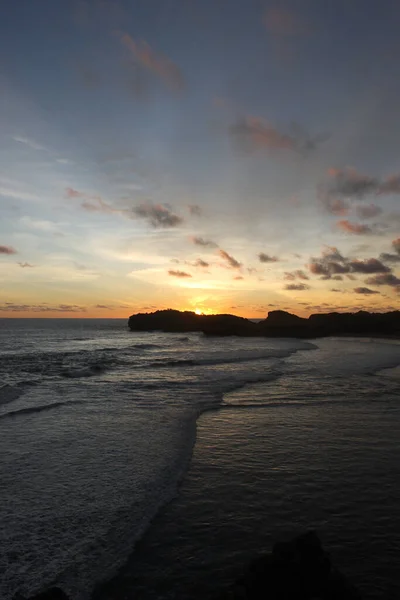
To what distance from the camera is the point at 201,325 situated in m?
142

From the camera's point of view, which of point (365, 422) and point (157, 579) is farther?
point (365, 422)

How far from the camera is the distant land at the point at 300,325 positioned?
11506 centimetres

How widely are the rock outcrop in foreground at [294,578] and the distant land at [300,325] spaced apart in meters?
109

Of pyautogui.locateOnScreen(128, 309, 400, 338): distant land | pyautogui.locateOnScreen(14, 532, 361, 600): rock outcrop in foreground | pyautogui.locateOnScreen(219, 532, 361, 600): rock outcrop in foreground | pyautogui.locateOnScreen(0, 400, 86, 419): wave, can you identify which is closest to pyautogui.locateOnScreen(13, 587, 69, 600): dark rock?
pyautogui.locateOnScreen(14, 532, 361, 600): rock outcrop in foreground

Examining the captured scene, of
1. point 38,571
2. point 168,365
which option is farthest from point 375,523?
point 168,365

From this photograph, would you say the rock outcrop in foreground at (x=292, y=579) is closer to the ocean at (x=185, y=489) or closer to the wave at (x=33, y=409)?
the ocean at (x=185, y=489)

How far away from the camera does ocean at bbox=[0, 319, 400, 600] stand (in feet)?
20.6

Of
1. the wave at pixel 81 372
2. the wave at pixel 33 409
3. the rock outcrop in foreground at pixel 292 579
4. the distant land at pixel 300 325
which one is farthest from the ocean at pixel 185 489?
the distant land at pixel 300 325

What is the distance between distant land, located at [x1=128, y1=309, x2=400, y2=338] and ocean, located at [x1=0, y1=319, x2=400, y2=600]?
9761 cm

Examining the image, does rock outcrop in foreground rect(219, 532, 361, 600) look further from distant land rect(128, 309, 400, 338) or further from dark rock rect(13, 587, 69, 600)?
distant land rect(128, 309, 400, 338)

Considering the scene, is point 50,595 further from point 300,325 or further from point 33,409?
point 300,325

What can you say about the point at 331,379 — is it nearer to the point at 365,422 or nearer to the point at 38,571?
the point at 365,422

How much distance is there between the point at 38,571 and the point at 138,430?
8463 millimetres

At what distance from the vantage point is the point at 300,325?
125 meters
